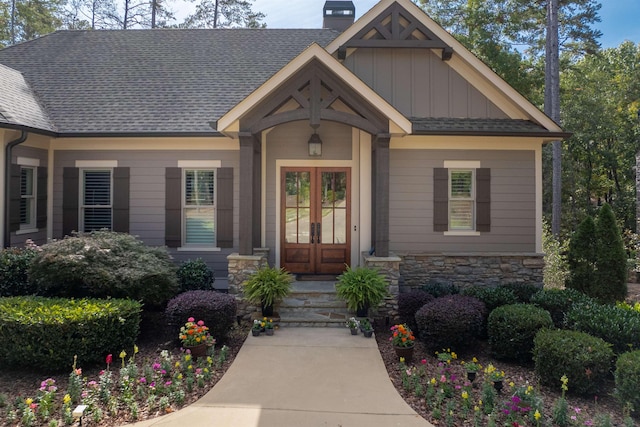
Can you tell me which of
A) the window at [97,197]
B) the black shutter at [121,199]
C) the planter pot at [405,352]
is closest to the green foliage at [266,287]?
the planter pot at [405,352]

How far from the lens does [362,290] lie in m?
6.43

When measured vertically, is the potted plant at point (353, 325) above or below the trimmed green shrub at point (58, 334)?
below

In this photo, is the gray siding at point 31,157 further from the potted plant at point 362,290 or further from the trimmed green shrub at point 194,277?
the potted plant at point 362,290

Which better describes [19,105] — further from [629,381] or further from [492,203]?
[629,381]

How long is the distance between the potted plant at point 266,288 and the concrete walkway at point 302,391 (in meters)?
0.69

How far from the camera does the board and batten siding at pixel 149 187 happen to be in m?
8.48

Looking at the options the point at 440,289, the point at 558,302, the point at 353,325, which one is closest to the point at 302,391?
the point at 353,325

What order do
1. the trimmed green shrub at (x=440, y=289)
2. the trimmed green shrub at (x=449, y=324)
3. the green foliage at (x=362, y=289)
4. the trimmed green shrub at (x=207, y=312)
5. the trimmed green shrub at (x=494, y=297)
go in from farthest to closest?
the trimmed green shrub at (x=440, y=289) → the trimmed green shrub at (x=494, y=297) → the green foliage at (x=362, y=289) → the trimmed green shrub at (x=207, y=312) → the trimmed green shrub at (x=449, y=324)

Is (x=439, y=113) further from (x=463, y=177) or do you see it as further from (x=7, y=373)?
(x=7, y=373)

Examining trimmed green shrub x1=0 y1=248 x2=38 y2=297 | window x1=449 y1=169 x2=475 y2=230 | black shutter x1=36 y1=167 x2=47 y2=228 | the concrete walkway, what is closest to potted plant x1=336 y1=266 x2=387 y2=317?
the concrete walkway

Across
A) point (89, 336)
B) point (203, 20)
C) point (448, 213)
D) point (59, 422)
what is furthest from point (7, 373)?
point (203, 20)

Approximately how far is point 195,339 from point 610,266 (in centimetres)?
760

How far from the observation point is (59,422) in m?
3.79

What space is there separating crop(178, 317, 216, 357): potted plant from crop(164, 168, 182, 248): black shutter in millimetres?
3357
